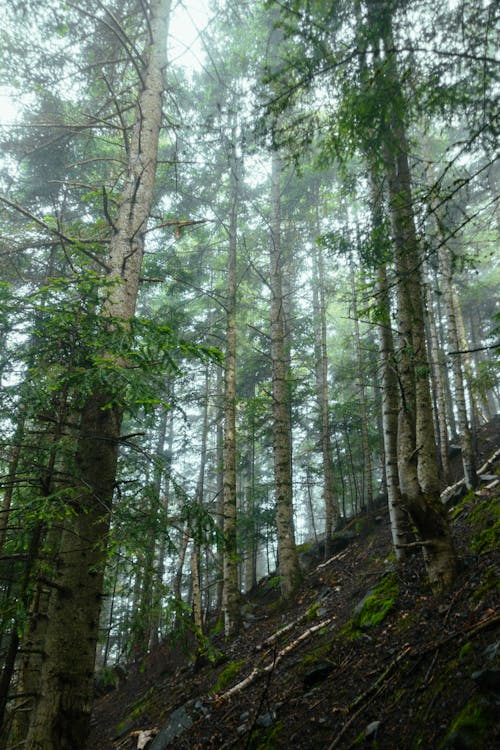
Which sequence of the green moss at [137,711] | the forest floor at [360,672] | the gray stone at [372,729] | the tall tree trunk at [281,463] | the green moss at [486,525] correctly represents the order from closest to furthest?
the forest floor at [360,672], the gray stone at [372,729], the green moss at [486,525], the green moss at [137,711], the tall tree trunk at [281,463]

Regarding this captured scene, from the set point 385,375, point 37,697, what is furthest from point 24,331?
point 385,375

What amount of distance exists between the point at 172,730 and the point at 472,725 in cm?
566

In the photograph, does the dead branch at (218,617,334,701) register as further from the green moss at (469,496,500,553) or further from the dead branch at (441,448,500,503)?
the dead branch at (441,448,500,503)

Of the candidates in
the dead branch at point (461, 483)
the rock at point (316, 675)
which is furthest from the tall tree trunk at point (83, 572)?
the dead branch at point (461, 483)

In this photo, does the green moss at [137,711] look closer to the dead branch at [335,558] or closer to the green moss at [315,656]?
the dead branch at [335,558]

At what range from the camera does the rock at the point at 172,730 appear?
629cm

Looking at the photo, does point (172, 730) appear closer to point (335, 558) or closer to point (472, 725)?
point (472, 725)

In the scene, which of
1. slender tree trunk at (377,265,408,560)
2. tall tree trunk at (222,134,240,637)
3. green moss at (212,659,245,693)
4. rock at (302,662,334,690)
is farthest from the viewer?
tall tree trunk at (222,134,240,637)

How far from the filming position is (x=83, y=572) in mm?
4074

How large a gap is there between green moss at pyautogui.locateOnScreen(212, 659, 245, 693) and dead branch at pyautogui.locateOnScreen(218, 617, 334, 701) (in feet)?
1.88

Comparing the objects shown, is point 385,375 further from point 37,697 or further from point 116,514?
point 37,697

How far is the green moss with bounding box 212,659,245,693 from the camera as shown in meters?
7.30

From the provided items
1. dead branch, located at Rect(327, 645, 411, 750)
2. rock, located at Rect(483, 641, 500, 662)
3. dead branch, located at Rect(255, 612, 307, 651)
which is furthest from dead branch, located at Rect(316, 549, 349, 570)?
rock, located at Rect(483, 641, 500, 662)

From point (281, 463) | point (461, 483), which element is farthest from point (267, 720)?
point (461, 483)
